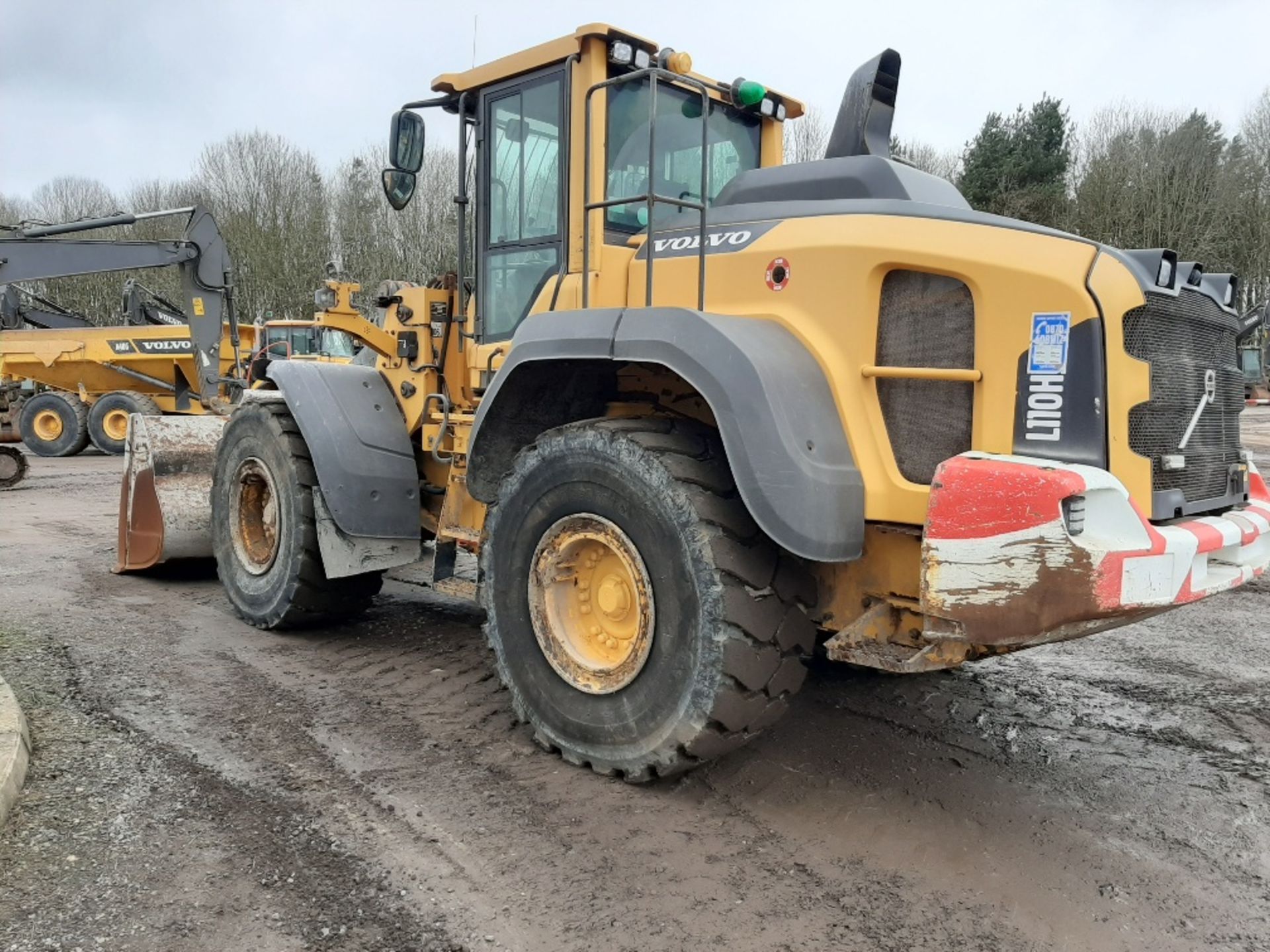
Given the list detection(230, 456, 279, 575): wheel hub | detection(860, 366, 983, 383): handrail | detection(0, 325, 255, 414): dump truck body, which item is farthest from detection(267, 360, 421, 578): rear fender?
detection(0, 325, 255, 414): dump truck body

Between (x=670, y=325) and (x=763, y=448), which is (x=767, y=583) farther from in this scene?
(x=670, y=325)

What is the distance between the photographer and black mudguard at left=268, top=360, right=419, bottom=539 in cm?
473

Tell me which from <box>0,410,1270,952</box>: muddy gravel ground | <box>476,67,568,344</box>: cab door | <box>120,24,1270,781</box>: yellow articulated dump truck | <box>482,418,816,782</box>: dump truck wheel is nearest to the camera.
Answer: <box>0,410,1270,952</box>: muddy gravel ground

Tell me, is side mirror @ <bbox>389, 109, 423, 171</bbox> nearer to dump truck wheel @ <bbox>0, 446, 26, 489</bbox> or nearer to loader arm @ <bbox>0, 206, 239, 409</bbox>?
dump truck wheel @ <bbox>0, 446, 26, 489</bbox>

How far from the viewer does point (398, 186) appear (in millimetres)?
4613

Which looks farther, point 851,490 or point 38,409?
point 38,409

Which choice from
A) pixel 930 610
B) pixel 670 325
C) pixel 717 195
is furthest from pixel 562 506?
Answer: pixel 717 195

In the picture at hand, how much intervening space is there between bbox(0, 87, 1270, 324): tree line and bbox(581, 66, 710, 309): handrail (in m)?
21.4

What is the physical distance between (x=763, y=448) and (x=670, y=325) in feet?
1.76

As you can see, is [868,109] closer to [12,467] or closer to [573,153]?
[573,153]

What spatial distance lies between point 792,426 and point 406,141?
2603 mm

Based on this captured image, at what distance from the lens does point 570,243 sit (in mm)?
4062

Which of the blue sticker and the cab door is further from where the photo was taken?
the cab door

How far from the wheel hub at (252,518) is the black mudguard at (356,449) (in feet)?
2.08
